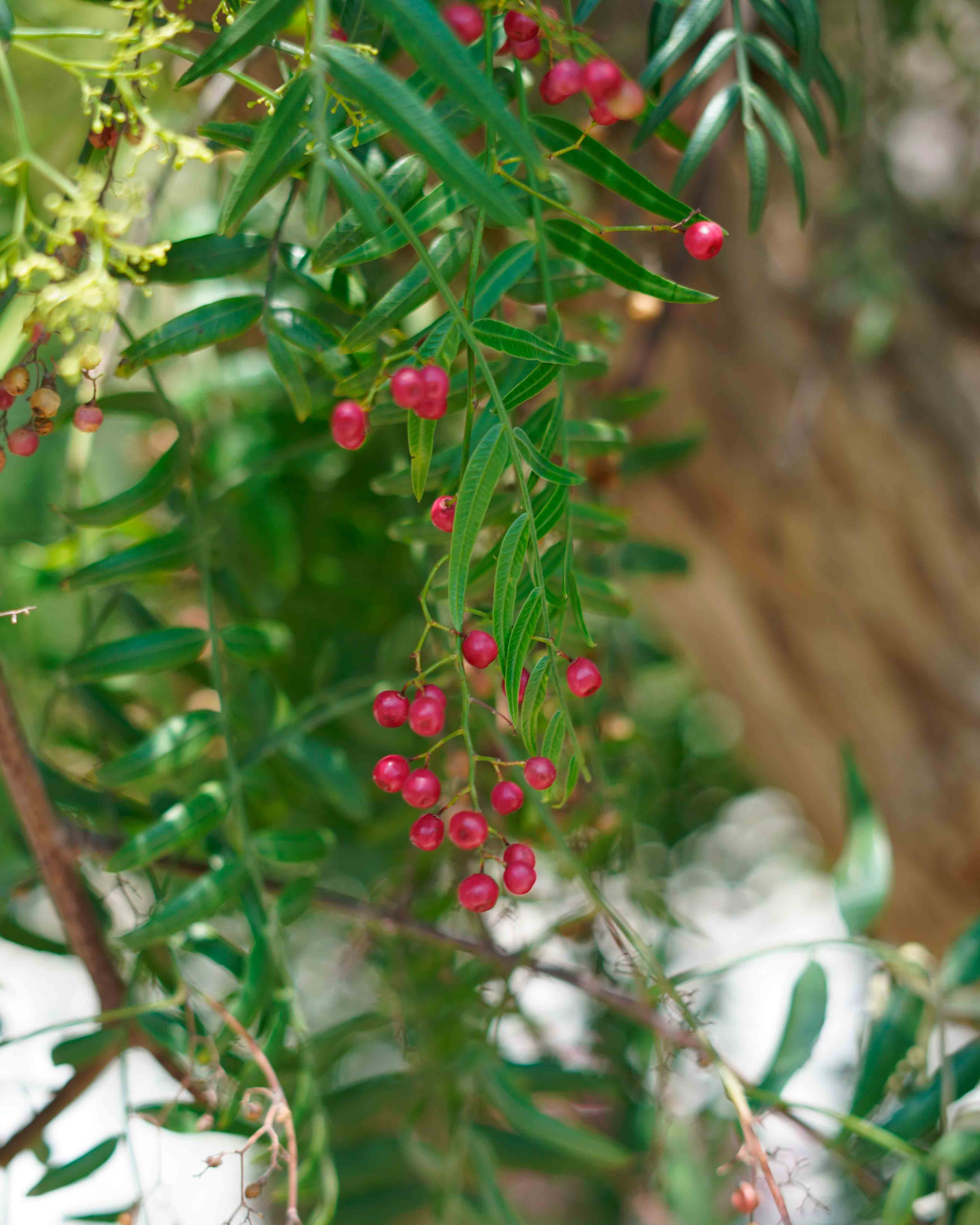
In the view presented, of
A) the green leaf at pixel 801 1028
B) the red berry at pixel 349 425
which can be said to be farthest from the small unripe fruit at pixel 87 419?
the green leaf at pixel 801 1028

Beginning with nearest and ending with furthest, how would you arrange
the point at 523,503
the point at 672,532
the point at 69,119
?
1. the point at 523,503
2. the point at 69,119
3. the point at 672,532

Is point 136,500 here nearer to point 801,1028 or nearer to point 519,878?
point 519,878

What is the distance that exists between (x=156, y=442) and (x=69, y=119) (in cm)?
37

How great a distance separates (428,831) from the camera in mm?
448

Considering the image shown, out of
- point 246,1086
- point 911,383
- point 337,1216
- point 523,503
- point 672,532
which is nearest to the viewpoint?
point 523,503

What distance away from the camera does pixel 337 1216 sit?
0.86 metres

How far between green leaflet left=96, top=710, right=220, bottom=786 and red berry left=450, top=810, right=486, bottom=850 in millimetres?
258

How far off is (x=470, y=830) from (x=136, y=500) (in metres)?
0.30

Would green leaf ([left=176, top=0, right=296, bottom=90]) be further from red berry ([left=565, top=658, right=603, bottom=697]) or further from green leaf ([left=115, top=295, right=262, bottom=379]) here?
red berry ([left=565, top=658, right=603, bottom=697])

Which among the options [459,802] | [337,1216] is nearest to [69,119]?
[459,802]

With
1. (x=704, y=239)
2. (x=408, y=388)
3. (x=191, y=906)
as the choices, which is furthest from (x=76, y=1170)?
(x=704, y=239)

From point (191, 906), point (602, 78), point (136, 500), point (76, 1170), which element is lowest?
point (76, 1170)

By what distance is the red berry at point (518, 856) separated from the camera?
1.55 feet

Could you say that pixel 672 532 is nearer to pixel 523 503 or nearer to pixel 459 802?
pixel 459 802
